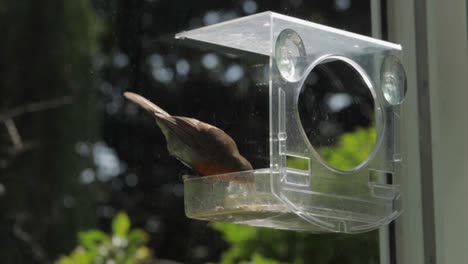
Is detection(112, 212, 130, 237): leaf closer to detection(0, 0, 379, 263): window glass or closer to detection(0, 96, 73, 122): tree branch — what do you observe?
detection(0, 0, 379, 263): window glass

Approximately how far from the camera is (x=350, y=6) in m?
1.60

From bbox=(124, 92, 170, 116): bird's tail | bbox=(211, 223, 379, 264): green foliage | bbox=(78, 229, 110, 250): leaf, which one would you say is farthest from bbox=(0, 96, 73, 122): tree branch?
bbox=(211, 223, 379, 264): green foliage

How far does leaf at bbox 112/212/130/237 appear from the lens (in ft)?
6.20

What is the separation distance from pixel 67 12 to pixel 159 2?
0.66m

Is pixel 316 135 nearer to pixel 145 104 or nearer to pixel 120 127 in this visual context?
pixel 145 104

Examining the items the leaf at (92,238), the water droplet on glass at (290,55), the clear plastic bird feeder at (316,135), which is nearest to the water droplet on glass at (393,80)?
the clear plastic bird feeder at (316,135)

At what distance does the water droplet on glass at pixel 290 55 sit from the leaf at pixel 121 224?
2.57ft

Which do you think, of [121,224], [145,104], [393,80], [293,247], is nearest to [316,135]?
[393,80]

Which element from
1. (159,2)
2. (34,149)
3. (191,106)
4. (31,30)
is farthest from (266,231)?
(31,30)

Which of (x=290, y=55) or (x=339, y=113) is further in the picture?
(x=339, y=113)

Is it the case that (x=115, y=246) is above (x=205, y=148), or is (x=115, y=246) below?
below

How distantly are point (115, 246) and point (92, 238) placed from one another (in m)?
0.05

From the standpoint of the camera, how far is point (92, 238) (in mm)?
1951

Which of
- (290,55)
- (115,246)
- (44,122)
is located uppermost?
(290,55)
